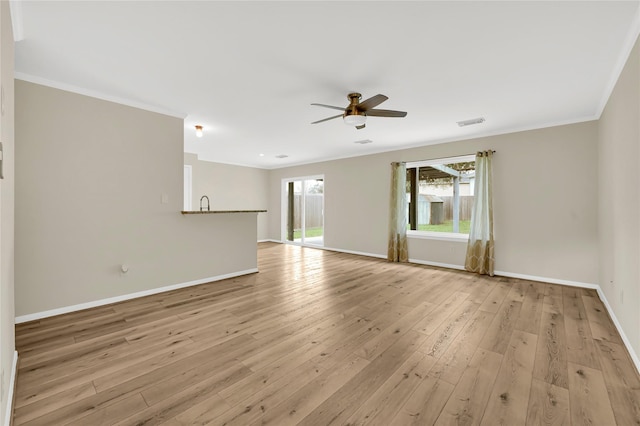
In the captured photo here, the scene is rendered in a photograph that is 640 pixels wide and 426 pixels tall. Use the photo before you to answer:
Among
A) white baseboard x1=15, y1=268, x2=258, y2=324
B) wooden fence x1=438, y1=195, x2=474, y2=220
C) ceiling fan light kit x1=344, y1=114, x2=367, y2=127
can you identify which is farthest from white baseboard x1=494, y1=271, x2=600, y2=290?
white baseboard x1=15, y1=268, x2=258, y2=324

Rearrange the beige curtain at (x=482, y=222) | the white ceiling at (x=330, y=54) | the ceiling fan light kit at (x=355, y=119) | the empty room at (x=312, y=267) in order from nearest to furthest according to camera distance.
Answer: the empty room at (x=312, y=267), the white ceiling at (x=330, y=54), the ceiling fan light kit at (x=355, y=119), the beige curtain at (x=482, y=222)

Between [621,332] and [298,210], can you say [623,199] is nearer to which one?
[621,332]

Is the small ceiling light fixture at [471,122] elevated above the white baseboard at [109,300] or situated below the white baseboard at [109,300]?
above

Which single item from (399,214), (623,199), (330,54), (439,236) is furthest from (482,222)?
(330,54)

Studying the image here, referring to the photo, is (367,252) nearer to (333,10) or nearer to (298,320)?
(298,320)

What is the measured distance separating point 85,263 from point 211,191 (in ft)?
15.1

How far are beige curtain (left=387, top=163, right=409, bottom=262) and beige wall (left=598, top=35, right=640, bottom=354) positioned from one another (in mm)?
2972

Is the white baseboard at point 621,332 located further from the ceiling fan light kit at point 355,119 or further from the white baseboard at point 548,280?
the ceiling fan light kit at point 355,119

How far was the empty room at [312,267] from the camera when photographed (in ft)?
5.70

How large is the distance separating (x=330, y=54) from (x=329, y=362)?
2.54 meters

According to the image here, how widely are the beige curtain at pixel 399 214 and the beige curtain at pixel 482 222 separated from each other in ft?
4.24

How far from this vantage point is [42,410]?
156 cm

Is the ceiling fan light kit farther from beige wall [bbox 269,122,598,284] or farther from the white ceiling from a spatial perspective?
beige wall [bbox 269,122,598,284]

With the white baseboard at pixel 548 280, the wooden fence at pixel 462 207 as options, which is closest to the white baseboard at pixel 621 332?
the white baseboard at pixel 548 280
